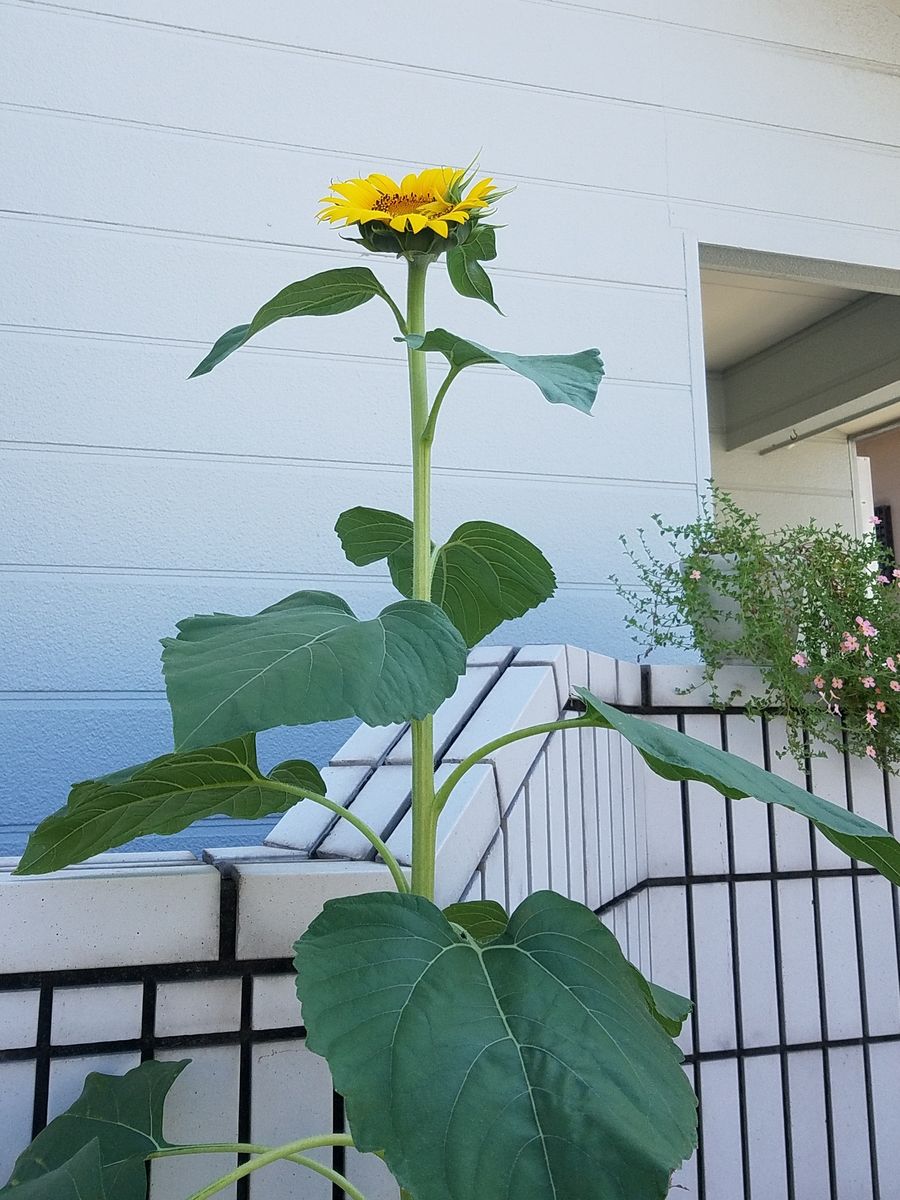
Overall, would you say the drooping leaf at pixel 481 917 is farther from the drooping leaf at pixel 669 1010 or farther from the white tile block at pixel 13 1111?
the white tile block at pixel 13 1111

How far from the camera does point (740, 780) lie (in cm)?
69

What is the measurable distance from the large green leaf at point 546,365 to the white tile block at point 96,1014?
576mm

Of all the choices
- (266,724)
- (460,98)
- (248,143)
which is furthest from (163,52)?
(266,724)

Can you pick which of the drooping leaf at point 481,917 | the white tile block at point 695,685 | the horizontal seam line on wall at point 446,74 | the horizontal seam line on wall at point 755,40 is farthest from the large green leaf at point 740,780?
the horizontal seam line on wall at point 755,40

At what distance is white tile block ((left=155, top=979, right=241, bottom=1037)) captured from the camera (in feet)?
2.95

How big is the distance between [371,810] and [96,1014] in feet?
1.15

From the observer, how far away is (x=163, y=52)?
2047 mm

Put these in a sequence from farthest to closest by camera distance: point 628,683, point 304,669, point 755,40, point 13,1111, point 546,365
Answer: point 755,40, point 628,683, point 13,1111, point 546,365, point 304,669

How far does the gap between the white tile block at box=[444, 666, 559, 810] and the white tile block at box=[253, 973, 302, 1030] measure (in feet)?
0.97

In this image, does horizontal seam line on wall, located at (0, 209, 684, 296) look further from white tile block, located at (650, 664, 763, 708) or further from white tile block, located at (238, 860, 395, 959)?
white tile block, located at (238, 860, 395, 959)

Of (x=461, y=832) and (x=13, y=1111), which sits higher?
(x=461, y=832)

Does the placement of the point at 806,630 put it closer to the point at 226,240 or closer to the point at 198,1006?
the point at 198,1006

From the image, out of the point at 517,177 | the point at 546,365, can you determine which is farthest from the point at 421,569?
the point at 517,177

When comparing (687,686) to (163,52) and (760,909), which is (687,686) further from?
(163,52)
